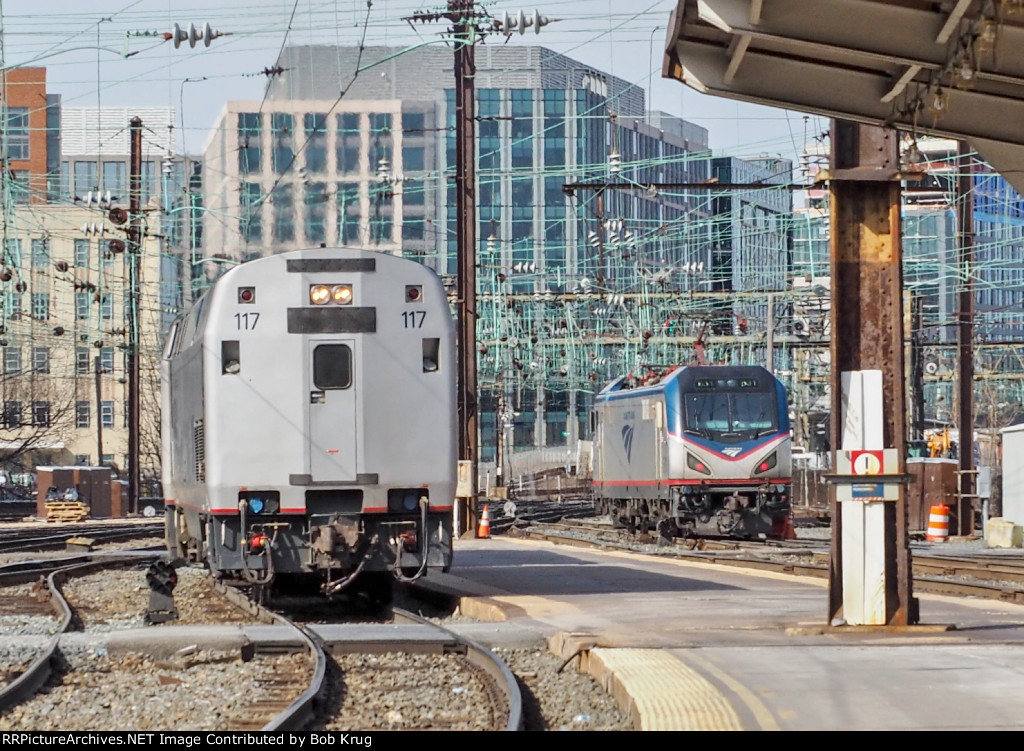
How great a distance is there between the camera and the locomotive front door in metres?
15.5

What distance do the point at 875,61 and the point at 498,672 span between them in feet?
15.4

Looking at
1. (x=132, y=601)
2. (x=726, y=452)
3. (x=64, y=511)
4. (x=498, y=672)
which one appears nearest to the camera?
(x=498, y=672)

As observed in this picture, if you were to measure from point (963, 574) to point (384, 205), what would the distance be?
1816cm

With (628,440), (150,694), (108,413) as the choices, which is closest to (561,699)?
(150,694)

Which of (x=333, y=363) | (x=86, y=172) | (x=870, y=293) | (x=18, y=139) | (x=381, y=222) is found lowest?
(x=333, y=363)

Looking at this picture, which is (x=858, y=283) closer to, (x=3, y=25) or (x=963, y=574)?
(x=963, y=574)

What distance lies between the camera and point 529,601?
16172 millimetres

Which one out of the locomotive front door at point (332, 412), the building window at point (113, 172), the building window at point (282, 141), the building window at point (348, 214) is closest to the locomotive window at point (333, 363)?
the locomotive front door at point (332, 412)

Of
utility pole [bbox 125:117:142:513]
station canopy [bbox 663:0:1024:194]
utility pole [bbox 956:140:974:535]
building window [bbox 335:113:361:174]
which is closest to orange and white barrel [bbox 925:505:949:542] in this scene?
utility pole [bbox 956:140:974:535]

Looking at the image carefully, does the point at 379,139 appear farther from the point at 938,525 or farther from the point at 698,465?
the point at 938,525

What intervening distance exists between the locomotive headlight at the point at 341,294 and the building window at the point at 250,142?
9437 mm

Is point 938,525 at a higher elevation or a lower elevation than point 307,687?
lower

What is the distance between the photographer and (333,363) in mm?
15633

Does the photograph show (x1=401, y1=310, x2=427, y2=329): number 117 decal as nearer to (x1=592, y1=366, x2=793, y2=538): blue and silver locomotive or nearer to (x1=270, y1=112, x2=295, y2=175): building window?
(x1=270, y1=112, x2=295, y2=175): building window
